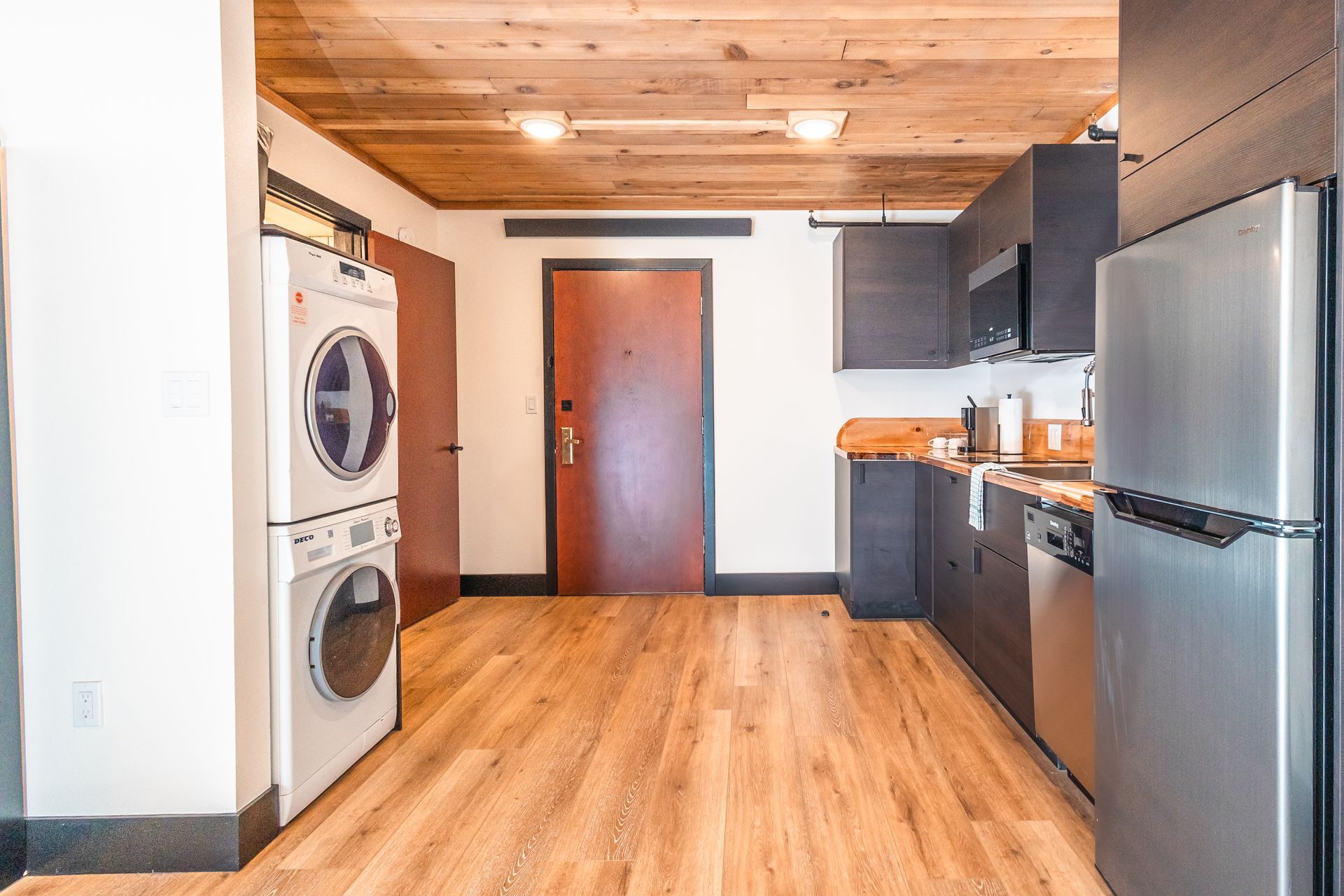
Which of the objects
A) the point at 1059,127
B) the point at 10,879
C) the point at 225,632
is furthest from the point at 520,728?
the point at 1059,127

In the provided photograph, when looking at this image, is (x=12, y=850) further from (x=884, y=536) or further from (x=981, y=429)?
(x=981, y=429)

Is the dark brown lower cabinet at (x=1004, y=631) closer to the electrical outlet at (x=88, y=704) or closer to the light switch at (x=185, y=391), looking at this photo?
the light switch at (x=185, y=391)

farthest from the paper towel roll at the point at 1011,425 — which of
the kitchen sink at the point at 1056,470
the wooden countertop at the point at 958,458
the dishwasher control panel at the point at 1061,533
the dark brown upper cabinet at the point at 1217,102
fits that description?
the dark brown upper cabinet at the point at 1217,102

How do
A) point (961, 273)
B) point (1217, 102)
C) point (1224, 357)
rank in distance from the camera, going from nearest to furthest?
point (1224, 357), point (1217, 102), point (961, 273)

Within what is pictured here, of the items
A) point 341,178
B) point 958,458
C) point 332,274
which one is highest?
point 341,178

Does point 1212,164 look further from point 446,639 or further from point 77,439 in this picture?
point 446,639

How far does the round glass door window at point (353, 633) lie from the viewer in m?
1.83

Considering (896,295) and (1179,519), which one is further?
(896,295)

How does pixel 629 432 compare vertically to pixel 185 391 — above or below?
below

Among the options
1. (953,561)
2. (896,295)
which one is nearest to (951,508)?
(953,561)

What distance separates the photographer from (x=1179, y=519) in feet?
4.03

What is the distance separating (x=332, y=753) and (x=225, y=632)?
0.55m

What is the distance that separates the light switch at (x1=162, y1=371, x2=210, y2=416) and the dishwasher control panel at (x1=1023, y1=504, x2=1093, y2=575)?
2144mm

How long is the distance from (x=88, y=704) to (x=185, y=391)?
2.57ft
